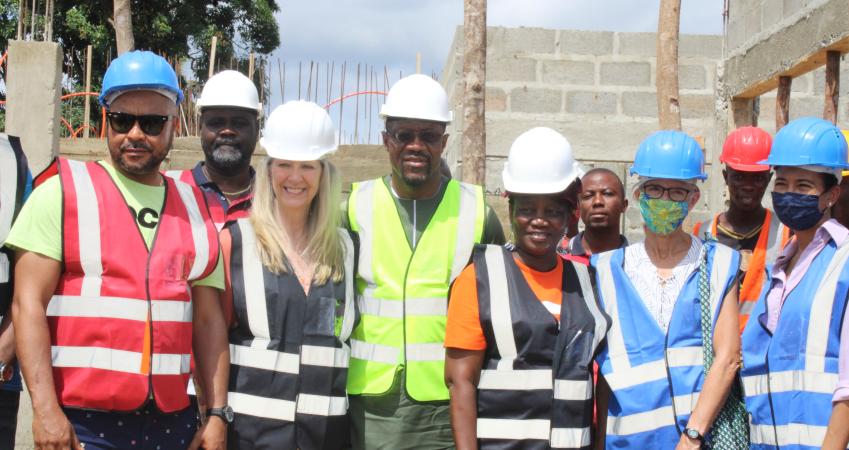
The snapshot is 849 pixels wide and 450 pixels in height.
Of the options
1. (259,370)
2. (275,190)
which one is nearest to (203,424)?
(259,370)

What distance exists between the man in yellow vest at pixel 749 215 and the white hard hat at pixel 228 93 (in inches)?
95.7

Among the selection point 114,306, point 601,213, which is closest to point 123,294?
point 114,306

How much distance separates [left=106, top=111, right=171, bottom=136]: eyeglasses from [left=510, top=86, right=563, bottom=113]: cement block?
630cm

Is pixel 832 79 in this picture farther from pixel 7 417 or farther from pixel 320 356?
pixel 7 417

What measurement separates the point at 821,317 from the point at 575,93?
256 inches

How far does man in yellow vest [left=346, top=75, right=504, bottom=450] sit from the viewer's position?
364 centimetres

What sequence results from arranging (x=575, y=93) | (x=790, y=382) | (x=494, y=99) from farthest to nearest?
(x=575, y=93) → (x=494, y=99) → (x=790, y=382)

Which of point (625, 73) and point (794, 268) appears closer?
point (794, 268)

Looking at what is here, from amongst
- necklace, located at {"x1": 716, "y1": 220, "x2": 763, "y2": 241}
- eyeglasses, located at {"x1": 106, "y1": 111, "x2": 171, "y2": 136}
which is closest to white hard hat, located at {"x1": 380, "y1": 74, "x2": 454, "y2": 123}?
eyeglasses, located at {"x1": 106, "y1": 111, "x2": 171, "y2": 136}

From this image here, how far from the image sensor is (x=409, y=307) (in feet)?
12.1

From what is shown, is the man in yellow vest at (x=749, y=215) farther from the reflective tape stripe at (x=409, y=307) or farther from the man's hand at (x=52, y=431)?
the man's hand at (x=52, y=431)

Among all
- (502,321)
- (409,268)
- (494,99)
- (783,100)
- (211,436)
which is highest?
(494,99)

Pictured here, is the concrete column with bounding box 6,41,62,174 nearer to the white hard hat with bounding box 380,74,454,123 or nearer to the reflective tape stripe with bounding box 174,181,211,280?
the reflective tape stripe with bounding box 174,181,211,280

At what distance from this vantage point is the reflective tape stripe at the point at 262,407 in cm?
342
